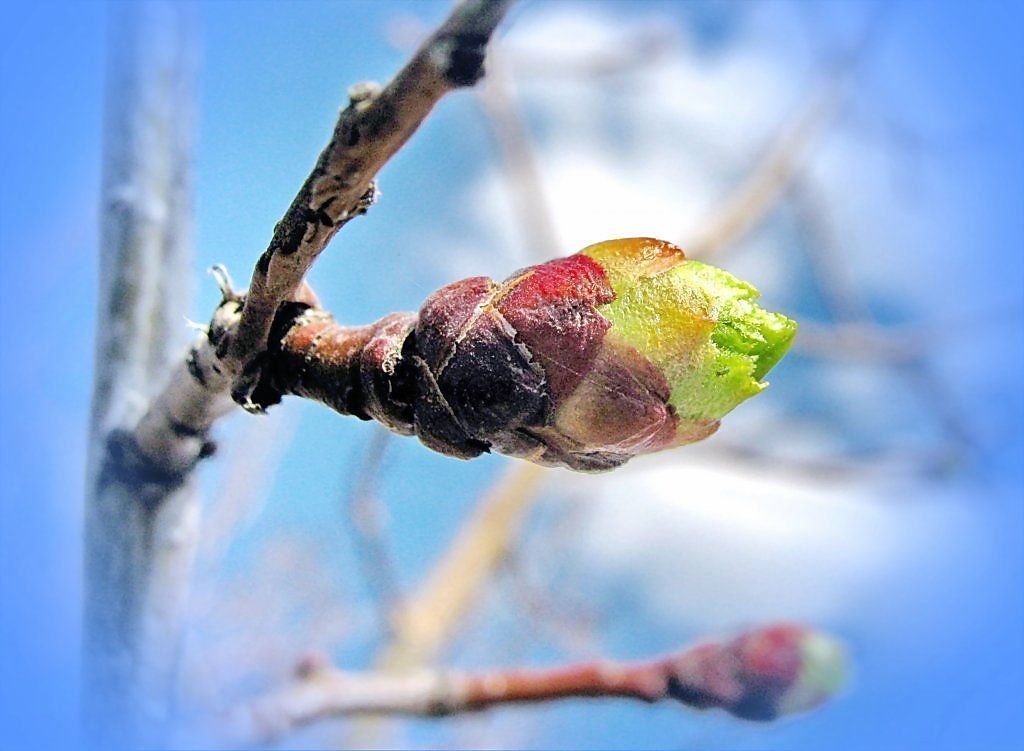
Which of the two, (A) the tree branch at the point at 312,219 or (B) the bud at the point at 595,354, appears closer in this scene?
(A) the tree branch at the point at 312,219

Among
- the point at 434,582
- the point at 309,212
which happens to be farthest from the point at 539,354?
the point at 434,582

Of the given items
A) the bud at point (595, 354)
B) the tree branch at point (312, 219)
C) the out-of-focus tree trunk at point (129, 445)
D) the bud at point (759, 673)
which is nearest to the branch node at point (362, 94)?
the tree branch at point (312, 219)

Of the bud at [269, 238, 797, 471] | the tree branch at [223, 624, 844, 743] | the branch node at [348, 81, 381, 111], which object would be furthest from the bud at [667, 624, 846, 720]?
the branch node at [348, 81, 381, 111]

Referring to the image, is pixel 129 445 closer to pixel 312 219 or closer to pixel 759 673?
pixel 312 219

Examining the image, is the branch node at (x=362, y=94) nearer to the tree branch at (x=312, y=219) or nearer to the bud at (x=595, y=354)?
the tree branch at (x=312, y=219)

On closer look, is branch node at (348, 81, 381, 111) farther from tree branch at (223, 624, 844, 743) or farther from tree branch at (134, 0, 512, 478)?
tree branch at (223, 624, 844, 743)

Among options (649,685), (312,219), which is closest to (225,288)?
(312,219)
